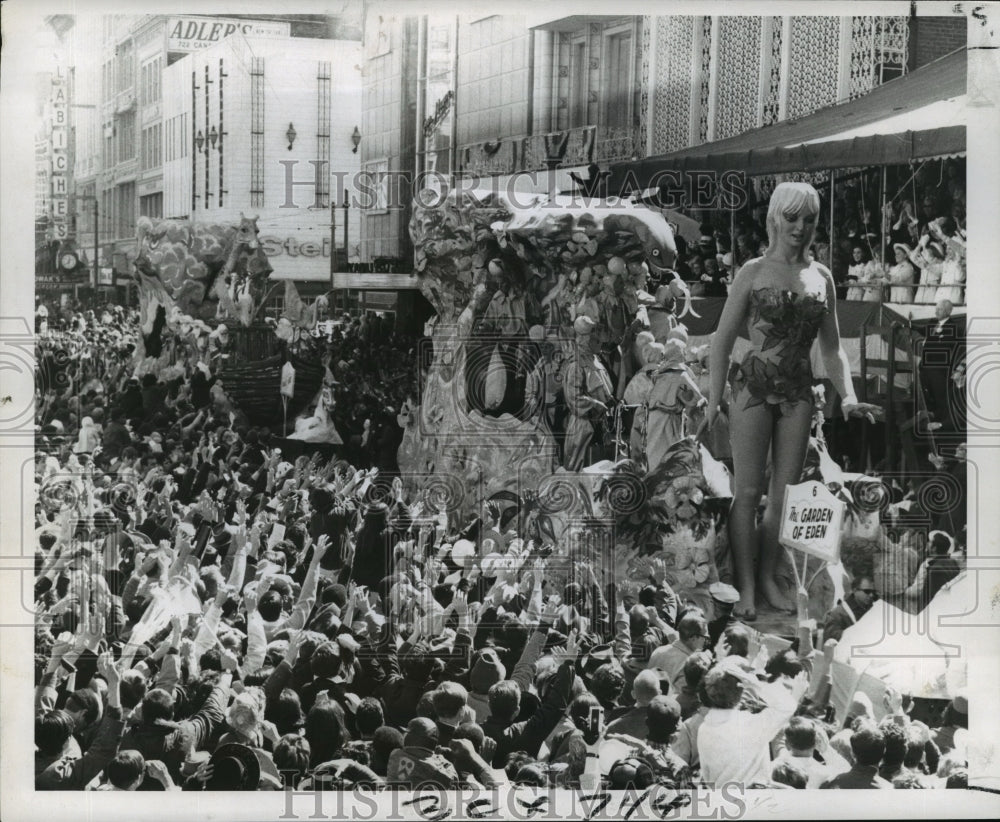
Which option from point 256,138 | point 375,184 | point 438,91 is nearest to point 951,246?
point 438,91

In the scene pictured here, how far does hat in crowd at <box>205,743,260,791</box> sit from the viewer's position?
5.93 metres

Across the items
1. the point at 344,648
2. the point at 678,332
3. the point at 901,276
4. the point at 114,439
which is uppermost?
the point at 901,276

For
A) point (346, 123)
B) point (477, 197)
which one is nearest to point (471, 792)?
point (477, 197)

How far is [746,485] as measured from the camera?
6.09 metres

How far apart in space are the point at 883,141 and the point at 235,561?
3.46 metres

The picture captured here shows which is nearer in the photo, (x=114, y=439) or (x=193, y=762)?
(x=193, y=762)

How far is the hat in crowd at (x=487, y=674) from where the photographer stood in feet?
19.7

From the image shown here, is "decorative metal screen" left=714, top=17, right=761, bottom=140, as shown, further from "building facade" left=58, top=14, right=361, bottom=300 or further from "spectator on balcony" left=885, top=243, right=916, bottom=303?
"building facade" left=58, top=14, right=361, bottom=300

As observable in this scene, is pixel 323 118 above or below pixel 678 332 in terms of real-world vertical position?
above

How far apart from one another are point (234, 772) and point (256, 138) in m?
2.85

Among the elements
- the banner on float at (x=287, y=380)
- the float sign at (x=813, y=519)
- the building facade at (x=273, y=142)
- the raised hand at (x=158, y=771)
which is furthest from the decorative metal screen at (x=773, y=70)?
the raised hand at (x=158, y=771)

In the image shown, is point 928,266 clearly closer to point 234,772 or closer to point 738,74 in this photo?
point 738,74

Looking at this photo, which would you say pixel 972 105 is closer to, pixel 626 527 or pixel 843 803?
pixel 626 527

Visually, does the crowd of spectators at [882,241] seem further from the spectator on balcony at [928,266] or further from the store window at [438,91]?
the store window at [438,91]
